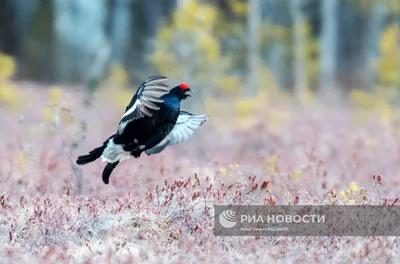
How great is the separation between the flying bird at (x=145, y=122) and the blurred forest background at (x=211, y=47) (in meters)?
9.00

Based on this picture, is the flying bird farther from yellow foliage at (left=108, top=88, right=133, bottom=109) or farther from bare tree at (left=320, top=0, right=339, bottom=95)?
bare tree at (left=320, top=0, right=339, bottom=95)

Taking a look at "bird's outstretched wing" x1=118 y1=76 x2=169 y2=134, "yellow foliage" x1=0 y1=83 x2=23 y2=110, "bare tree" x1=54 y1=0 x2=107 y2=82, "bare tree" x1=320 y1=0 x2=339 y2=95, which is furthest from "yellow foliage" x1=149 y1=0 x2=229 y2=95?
"bare tree" x1=320 y1=0 x2=339 y2=95

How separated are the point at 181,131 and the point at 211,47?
871 cm

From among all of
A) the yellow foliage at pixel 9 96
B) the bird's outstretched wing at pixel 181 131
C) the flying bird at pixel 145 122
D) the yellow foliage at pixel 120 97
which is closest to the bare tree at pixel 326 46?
the yellow foliage at pixel 120 97

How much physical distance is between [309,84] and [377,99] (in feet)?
43.0

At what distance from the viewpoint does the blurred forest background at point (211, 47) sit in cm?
1689

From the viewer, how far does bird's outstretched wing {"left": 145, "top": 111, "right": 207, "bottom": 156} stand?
8031mm

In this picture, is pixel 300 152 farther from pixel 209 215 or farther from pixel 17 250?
pixel 17 250

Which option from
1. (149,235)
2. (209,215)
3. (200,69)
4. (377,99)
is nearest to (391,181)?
(209,215)

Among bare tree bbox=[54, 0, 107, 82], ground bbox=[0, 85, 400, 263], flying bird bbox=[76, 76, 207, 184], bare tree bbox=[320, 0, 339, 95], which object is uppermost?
bare tree bbox=[320, 0, 339, 95]

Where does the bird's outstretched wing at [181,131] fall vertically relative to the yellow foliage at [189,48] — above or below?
below

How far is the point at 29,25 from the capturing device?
37.9 metres

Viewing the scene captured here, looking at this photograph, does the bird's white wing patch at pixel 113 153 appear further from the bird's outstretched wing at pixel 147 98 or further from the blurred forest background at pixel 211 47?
the blurred forest background at pixel 211 47

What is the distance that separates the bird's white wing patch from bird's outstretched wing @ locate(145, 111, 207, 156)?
0.34m
